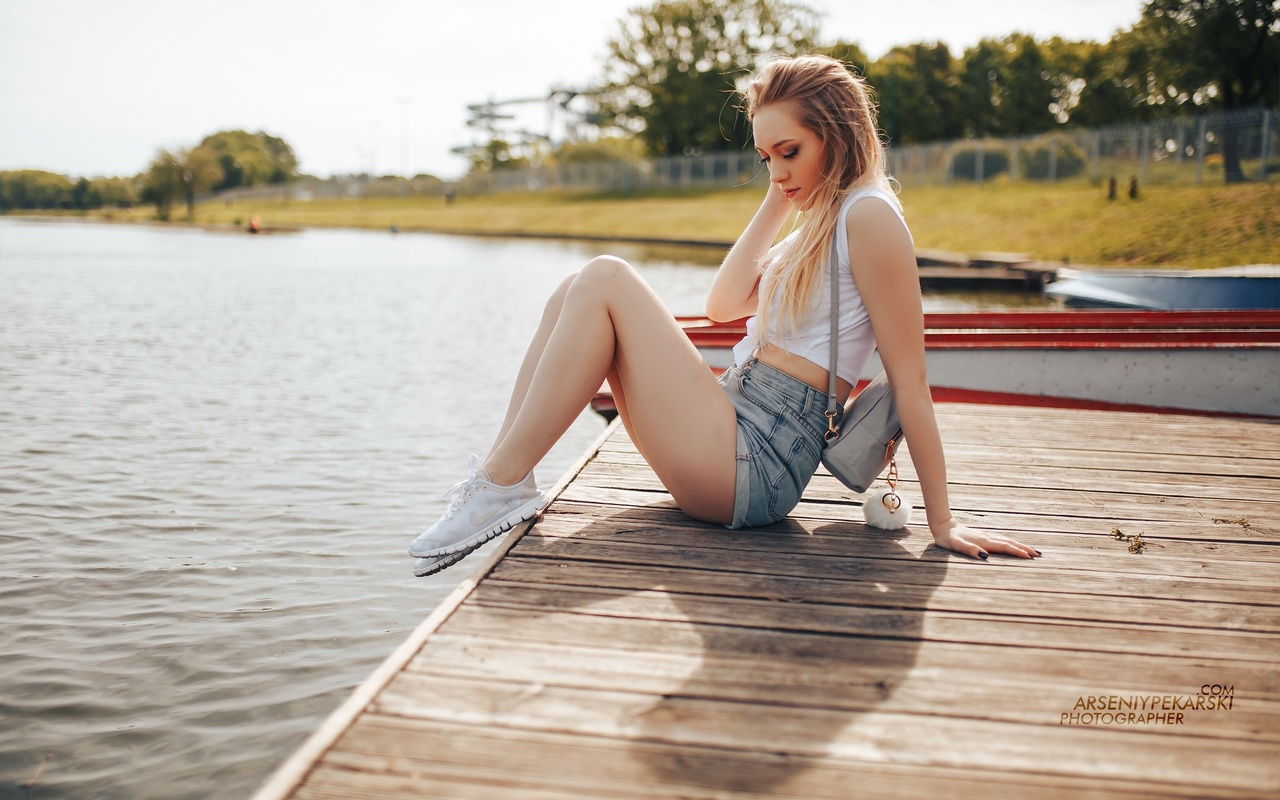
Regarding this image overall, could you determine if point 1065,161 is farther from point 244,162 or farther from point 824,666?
point 244,162

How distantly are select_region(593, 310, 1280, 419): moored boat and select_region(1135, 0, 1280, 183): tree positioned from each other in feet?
106

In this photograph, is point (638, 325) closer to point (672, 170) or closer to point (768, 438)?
point (768, 438)

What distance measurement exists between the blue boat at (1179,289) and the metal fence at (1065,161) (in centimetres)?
518

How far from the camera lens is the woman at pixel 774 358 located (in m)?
2.88

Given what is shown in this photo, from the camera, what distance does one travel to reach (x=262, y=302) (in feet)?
56.3

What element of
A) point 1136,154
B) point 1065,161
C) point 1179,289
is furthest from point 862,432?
point 1065,161

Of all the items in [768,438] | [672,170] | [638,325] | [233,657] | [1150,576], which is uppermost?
[672,170]

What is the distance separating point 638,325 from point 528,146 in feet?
298

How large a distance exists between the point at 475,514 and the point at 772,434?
95cm

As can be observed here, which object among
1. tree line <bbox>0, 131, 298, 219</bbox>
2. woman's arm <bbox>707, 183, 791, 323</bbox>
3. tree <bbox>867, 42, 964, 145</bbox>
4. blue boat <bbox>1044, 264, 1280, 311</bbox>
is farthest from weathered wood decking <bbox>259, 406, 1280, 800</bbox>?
tree line <bbox>0, 131, 298, 219</bbox>

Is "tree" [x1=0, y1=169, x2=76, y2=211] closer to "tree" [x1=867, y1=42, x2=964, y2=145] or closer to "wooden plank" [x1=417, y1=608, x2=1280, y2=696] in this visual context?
"tree" [x1=867, y1=42, x2=964, y2=145]

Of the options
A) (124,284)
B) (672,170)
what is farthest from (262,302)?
(672,170)

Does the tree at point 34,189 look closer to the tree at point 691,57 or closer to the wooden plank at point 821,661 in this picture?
the tree at point 691,57

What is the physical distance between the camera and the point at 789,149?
2.95 meters
